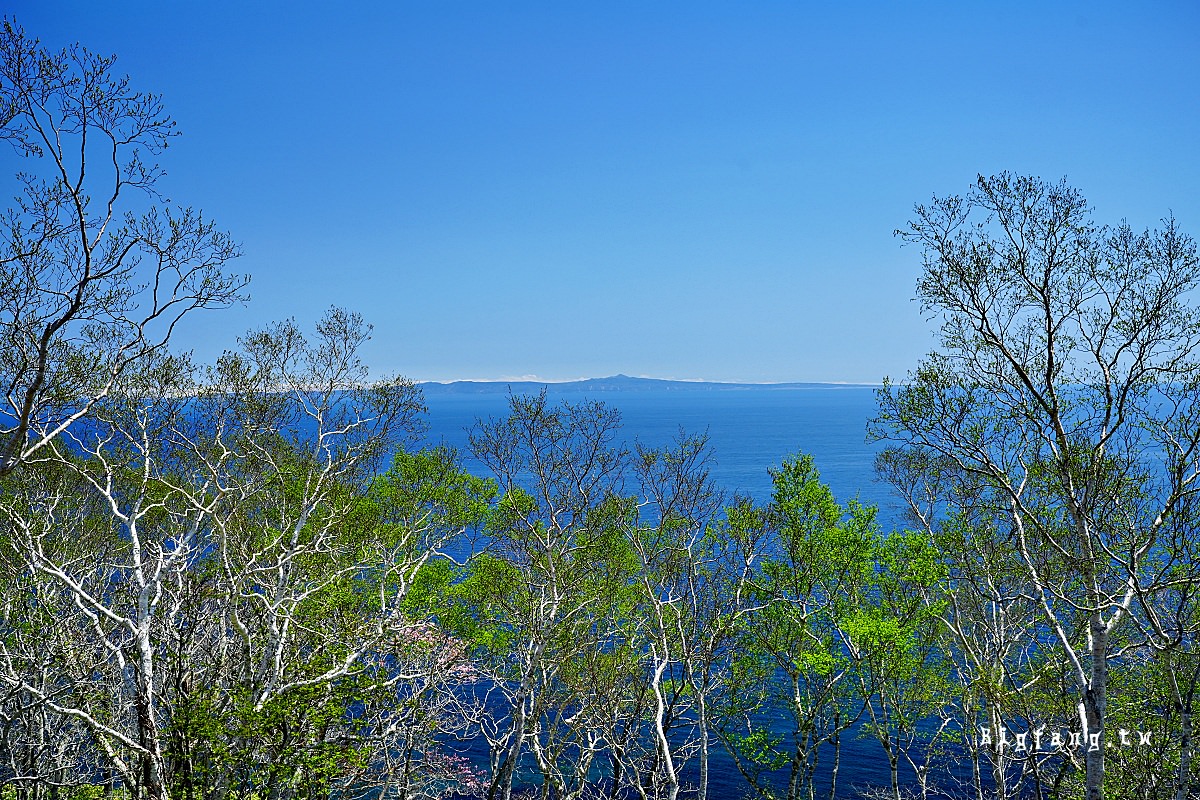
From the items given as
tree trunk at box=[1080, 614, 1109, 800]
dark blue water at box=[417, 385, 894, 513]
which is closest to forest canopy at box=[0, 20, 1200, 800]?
tree trunk at box=[1080, 614, 1109, 800]

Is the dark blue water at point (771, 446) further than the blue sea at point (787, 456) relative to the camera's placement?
Yes

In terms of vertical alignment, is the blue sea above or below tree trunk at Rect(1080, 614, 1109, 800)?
below

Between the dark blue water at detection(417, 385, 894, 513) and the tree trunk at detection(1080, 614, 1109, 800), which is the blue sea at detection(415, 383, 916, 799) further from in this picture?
the tree trunk at detection(1080, 614, 1109, 800)

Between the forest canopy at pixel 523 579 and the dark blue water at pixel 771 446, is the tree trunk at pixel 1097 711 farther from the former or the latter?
the dark blue water at pixel 771 446

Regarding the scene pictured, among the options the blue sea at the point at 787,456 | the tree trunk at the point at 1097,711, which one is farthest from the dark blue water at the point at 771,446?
the tree trunk at the point at 1097,711

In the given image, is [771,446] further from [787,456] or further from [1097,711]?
[1097,711]

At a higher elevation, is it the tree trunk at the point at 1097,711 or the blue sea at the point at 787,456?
the tree trunk at the point at 1097,711

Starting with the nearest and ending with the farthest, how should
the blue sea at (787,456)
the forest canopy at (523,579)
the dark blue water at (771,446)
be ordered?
the forest canopy at (523,579) → the blue sea at (787,456) → the dark blue water at (771,446)

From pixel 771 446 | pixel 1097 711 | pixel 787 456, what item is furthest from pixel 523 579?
pixel 771 446

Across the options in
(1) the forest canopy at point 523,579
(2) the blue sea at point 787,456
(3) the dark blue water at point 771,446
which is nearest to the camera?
(1) the forest canopy at point 523,579

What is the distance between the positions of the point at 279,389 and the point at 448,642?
8268 mm

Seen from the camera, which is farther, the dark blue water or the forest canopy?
the dark blue water

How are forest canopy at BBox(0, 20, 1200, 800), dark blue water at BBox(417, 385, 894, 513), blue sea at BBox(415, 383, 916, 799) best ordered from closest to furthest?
1. forest canopy at BBox(0, 20, 1200, 800)
2. blue sea at BBox(415, 383, 916, 799)
3. dark blue water at BBox(417, 385, 894, 513)

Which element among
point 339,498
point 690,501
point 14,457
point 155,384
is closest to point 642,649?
point 690,501
